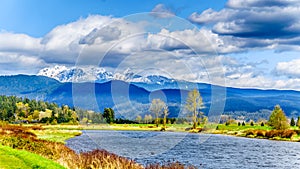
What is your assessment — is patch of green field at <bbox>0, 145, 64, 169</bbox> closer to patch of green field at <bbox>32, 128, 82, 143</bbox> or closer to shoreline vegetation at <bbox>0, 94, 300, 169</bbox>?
shoreline vegetation at <bbox>0, 94, 300, 169</bbox>

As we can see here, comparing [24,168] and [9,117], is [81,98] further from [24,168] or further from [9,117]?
[9,117]

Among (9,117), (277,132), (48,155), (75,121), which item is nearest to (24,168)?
(48,155)

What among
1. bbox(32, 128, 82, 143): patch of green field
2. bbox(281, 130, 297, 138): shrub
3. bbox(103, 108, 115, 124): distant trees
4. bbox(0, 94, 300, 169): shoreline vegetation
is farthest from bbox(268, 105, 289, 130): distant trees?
bbox(103, 108, 115, 124): distant trees

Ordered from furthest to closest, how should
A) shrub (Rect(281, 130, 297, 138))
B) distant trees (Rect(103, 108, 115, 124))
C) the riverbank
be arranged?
1. distant trees (Rect(103, 108, 115, 124))
2. the riverbank
3. shrub (Rect(281, 130, 297, 138))

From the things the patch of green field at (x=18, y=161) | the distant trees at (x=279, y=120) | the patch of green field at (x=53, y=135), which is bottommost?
the patch of green field at (x=53, y=135)

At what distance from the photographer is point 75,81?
43.9 m

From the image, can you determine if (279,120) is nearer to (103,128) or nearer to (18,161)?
(103,128)

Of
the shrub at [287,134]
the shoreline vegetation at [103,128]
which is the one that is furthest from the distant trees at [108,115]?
the shrub at [287,134]

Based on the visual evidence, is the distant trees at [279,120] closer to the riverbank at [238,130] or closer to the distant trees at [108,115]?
the riverbank at [238,130]

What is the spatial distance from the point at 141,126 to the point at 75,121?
45.8 m

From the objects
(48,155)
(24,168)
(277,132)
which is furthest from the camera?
(277,132)

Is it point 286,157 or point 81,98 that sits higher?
point 81,98

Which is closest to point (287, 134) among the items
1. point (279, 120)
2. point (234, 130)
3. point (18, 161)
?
Answer: point (279, 120)

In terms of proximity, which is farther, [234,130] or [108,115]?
[108,115]
